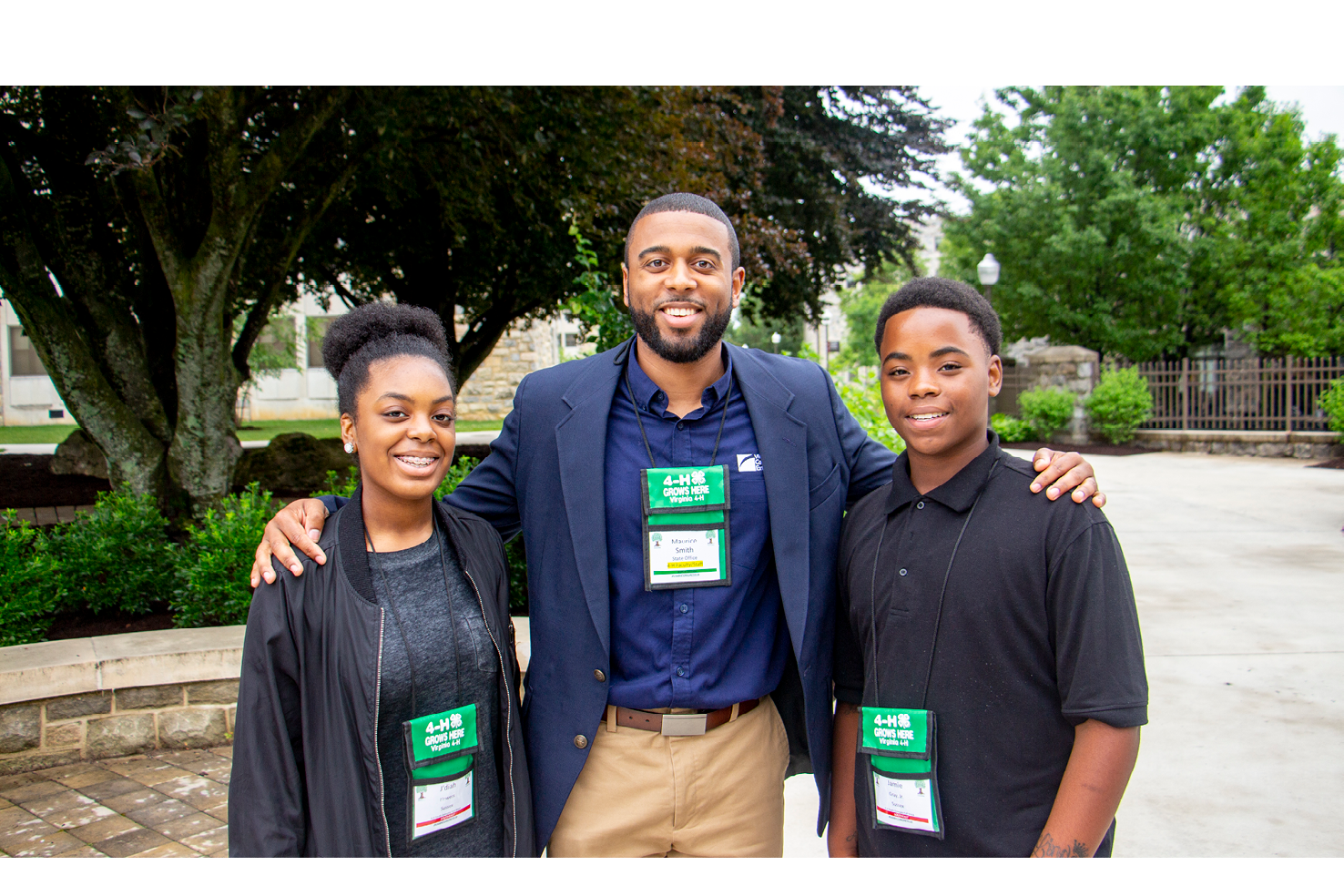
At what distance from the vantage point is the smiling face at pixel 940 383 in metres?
1.95

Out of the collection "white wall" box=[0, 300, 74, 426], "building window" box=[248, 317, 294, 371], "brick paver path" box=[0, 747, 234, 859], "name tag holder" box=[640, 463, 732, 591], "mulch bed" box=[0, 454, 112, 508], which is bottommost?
"brick paver path" box=[0, 747, 234, 859]

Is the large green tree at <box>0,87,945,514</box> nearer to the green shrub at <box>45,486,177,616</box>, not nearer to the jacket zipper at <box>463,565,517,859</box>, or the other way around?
the green shrub at <box>45,486,177,616</box>

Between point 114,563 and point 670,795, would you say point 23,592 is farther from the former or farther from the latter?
point 670,795

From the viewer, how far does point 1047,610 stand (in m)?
1.77

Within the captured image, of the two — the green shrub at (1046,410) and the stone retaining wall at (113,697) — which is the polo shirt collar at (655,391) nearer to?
the stone retaining wall at (113,697)

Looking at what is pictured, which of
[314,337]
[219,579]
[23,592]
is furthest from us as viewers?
[314,337]

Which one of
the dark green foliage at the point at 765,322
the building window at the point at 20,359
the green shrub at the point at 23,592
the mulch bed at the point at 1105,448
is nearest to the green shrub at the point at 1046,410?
the mulch bed at the point at 1105,448

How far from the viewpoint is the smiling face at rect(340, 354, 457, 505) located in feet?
6.73

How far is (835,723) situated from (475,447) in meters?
10.3

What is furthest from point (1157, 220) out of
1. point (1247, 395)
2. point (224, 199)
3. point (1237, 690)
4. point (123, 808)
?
point (123, 808)

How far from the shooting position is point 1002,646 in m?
1.79

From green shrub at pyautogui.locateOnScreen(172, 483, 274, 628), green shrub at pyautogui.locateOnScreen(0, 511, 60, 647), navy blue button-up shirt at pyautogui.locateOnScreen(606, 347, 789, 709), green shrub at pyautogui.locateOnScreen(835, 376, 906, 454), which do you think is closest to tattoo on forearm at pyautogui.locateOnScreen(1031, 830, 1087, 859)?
navy blue button-up shirt at pyautogui.locateOnScreen(606, 347, 789, 709)

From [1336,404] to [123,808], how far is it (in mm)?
18274

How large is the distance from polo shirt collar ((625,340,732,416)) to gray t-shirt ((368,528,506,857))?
0.67m
